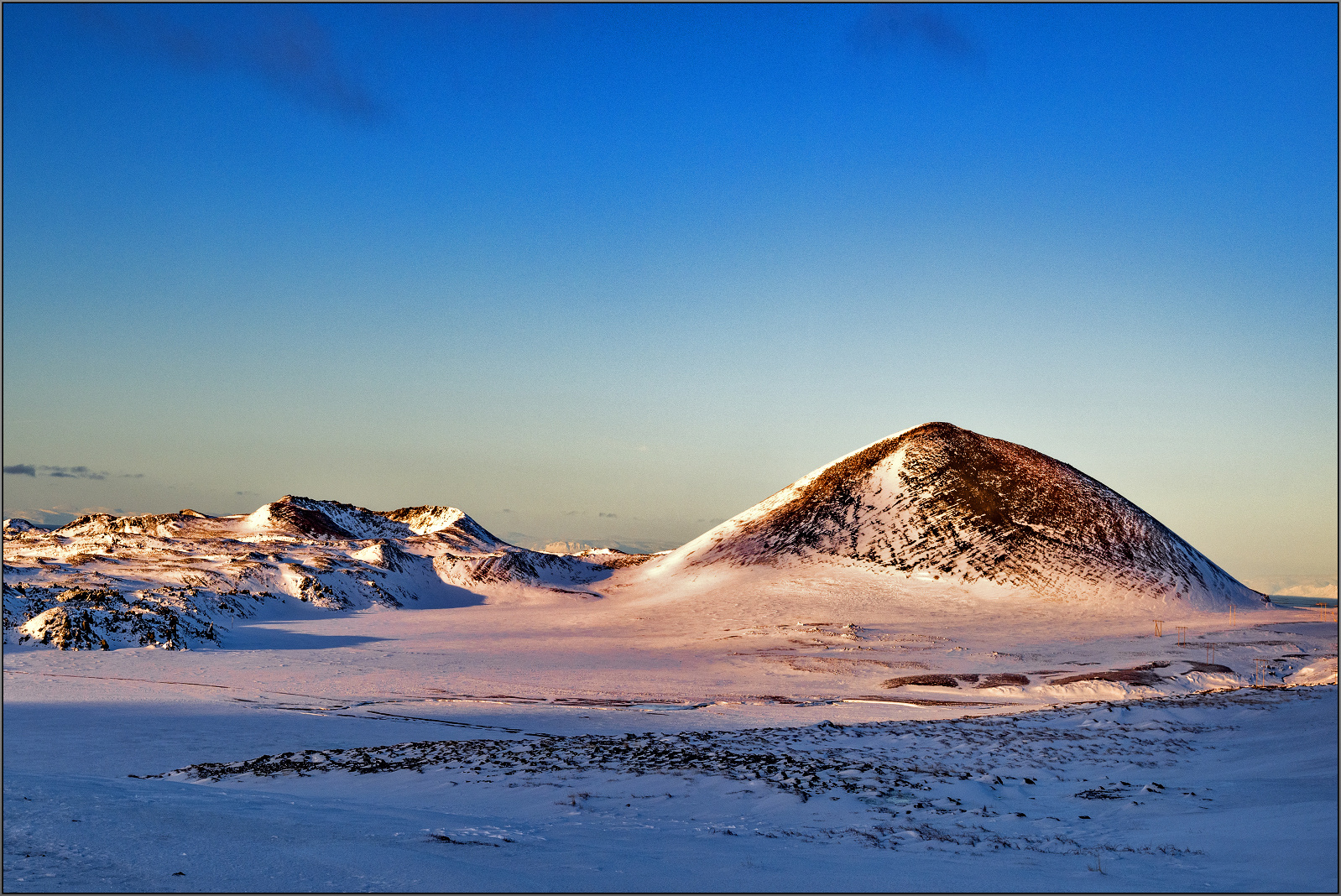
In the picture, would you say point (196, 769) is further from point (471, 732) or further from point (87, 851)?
point (87, 851)

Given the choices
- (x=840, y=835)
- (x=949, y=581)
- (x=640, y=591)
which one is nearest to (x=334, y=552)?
(x=640, y=591)

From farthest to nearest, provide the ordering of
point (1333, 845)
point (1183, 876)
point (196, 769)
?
point (196, 769)
point (1333, 845)
point (1183, 876)

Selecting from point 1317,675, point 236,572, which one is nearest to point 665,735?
point 1317,675

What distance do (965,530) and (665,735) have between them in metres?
57.6

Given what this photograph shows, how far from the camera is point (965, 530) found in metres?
69.1

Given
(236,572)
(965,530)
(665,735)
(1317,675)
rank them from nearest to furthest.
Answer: (665,735)
(1317,675)
(236,572)
(965,530)

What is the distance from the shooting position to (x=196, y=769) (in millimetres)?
13203

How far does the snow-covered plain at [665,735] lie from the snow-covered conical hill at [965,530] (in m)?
1.11

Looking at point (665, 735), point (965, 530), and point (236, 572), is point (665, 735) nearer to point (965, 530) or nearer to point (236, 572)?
point (236, 572)

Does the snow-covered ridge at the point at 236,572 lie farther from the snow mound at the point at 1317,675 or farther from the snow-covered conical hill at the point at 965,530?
the snow mound at the point at 1317,675

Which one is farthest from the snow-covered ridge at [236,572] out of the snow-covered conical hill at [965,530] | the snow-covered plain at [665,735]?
the snow-covered conical hill at [965,530]

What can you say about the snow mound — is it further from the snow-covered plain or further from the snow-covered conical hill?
the snow-covered conical hill

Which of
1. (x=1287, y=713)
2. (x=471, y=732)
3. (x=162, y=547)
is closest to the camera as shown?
(x=1287, y=713)

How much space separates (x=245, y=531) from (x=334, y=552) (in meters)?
25.8
